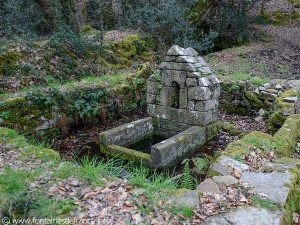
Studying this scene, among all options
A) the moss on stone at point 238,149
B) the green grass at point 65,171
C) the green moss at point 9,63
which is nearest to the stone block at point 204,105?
the moss on stone at point 238,149

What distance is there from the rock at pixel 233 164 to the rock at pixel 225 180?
29 cm

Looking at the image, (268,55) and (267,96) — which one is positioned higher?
(268,55)

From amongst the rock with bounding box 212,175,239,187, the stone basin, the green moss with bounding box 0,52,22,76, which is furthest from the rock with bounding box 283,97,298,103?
the green moss with bounding box 0,52,22,76

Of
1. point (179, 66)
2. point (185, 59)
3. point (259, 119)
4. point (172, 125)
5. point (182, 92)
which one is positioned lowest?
point (259, 119)

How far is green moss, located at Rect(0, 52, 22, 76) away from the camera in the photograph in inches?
313

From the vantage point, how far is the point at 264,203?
3.21 meters

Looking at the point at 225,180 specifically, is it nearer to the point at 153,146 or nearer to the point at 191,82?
the point at 153,146

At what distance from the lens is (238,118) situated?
7.88 meters

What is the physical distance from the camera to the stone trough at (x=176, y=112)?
577 cm

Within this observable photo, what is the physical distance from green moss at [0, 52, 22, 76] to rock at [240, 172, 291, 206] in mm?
6504

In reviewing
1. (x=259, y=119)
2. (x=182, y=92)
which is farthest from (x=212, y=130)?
(x=259, y=119)

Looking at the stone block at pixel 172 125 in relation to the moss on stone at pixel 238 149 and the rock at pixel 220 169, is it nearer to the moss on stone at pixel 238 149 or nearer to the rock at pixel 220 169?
the moss on stone at pixel 238 149

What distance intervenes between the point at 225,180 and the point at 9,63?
6657mm

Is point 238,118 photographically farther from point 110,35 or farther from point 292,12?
point 292,12
